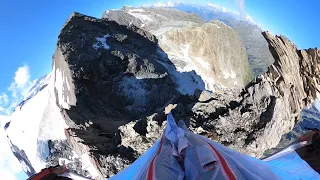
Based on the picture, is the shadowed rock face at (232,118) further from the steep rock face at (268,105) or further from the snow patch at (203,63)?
the snow patch at (203,63)

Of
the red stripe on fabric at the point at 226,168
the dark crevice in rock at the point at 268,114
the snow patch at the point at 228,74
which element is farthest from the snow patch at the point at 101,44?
the red stripe on fabric at the point at 226,168

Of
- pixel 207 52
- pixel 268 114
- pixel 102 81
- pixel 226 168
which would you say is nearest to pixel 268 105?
pixel 268 114

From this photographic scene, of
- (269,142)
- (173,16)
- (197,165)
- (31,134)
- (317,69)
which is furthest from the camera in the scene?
(173,16)

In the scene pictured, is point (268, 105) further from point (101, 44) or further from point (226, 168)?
point (101, 44)

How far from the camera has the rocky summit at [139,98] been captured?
1475 centimetres

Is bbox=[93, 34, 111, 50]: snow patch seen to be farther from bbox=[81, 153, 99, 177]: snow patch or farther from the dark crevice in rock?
the dark crevice in rock

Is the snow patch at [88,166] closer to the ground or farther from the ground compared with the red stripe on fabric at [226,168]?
farther from the ground

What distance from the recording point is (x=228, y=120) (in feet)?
49.0

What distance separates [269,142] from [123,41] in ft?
74.5

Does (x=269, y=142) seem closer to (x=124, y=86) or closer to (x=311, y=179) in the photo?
(x=311, y=179)

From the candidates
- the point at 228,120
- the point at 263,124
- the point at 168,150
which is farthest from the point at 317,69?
the point at 168,150

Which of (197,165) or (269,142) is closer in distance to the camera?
(197,165)

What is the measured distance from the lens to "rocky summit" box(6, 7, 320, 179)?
48.4 feet

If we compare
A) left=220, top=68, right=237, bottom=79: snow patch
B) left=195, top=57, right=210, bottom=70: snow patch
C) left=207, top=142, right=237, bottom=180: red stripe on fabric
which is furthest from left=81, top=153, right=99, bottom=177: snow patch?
left=220, top=68, right=237, bottom=79: snow patch
